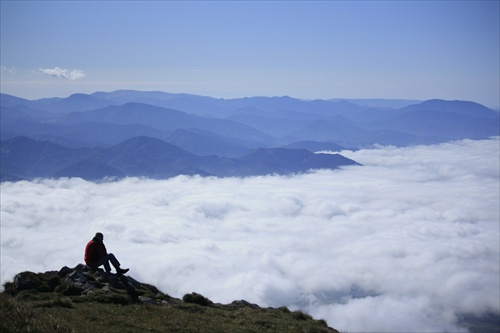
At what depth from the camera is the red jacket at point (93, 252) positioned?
Result: 74.3 feet

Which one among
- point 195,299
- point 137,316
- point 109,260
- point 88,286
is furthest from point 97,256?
point 137,316

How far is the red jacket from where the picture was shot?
892 inches

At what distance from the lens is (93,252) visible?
22812 mm

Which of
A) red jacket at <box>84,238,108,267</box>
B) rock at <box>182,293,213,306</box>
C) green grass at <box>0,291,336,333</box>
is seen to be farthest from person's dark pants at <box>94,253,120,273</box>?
rock at <box>182,293,213,306</box>

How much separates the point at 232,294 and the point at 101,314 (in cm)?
17493

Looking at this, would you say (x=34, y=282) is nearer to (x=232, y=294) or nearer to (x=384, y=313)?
(x=232, y=294)

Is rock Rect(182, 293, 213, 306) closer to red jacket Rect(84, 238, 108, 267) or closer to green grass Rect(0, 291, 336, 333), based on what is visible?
green grass Rect(0, 291, 336, 333)

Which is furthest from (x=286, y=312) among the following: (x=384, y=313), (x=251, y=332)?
(x=384, y=313)

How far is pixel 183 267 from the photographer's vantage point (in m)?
195

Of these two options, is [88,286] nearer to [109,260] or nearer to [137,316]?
[109,260]

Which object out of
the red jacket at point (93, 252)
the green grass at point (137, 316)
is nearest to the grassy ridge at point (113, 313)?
the green grass at point (137, 316)

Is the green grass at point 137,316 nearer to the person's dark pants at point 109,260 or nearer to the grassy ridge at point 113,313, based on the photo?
the grassy ridge at point 113,313

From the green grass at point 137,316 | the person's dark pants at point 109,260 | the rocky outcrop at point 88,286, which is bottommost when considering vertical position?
Result: the green grass at point 137,316

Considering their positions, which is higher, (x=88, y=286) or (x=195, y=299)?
(x=88, y=286)
